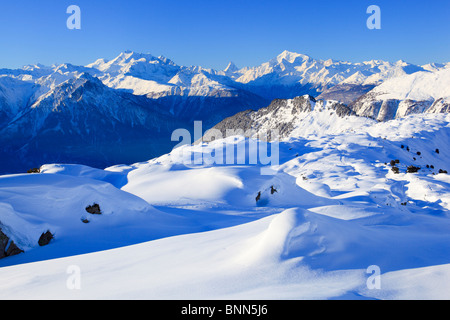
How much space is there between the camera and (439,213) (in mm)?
13938

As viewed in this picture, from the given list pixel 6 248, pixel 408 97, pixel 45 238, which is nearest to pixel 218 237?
pixel 45 238

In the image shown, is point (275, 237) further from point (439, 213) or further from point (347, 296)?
point (439, 213)

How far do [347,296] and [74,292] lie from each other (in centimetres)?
410

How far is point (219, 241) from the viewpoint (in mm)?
6883

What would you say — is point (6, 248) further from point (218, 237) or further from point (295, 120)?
point (295, 120)

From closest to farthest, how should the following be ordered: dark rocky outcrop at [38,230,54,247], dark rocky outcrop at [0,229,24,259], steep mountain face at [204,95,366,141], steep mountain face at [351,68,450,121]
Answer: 1. dark rocky outcrop at [0,229,24,259]
2. dark rocky outcrop at [38,230,54,247]
3. steep mountain face at [204,95,366,141]
4. steep mountain face at [351,68,450,121]

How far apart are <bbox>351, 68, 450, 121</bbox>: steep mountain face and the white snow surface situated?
147982mm

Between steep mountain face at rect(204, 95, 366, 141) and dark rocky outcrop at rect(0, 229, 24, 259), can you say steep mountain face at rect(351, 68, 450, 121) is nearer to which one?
steep mountain face at rect(204, 95, 366, 141)

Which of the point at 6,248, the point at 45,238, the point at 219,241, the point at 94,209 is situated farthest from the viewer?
the point at 94,209

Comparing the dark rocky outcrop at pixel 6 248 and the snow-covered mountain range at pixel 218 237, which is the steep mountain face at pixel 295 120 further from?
the dark rocky outcrop at pixel 6 248

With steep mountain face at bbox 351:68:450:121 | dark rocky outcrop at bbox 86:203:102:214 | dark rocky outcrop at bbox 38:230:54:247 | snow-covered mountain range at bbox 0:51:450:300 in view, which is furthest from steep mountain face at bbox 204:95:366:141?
dark rocky outcrop at bbox 38:230:54:247

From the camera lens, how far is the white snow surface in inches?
170

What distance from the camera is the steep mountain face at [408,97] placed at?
149 m

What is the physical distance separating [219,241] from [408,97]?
19774 centimetres
